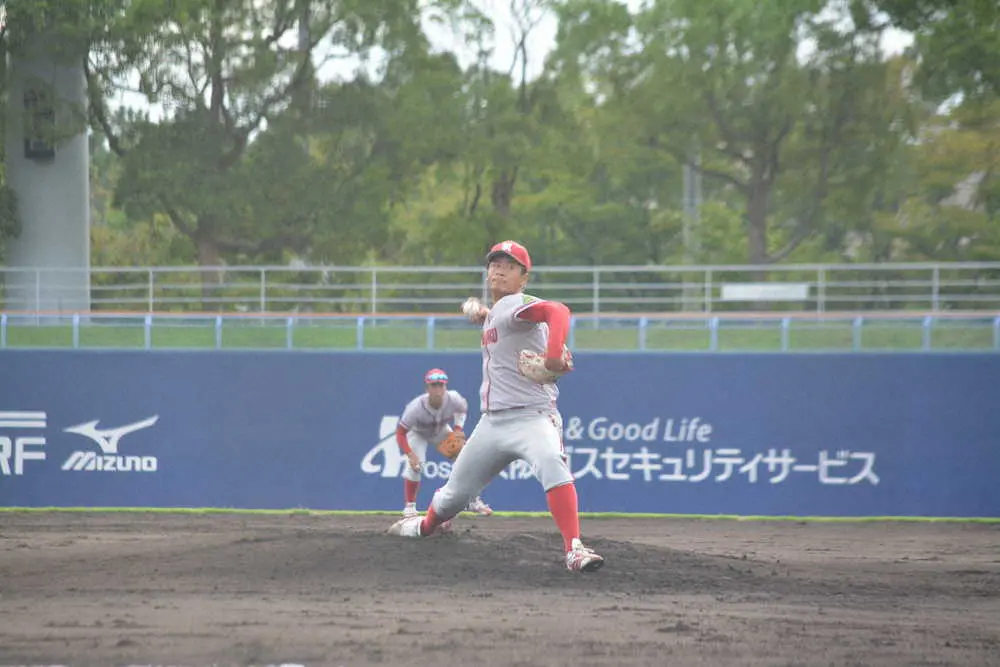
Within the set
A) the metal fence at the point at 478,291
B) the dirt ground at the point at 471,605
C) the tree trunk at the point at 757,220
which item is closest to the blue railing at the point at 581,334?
the metal fence at the point at 478,291

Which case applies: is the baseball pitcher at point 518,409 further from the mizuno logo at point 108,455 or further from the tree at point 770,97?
the tree at point 770,97

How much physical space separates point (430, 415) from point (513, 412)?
5.13 meters

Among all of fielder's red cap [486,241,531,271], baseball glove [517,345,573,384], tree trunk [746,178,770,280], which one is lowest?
baseball glove [517,345,573,384]

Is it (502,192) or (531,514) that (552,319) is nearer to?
(531,514)

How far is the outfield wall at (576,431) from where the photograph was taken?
1589cm

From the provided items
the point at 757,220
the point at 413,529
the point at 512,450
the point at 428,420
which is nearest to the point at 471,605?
the point at 512,450

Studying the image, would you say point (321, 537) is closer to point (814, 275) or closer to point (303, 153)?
point (303, 153)

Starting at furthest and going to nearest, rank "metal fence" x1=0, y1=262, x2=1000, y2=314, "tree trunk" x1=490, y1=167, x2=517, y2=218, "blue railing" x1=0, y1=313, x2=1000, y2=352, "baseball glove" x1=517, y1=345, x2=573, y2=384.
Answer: "tree trunk" x1=490, y1=167, x2=517, y2=218 → "metal fence" x1=0, y1=262, x2=1000, y2=314 → "blue railing" x1=0, y1=313, x2=1000, y2=352 → "baseball glove" x1=517, y1=345, x2=573, y2=384

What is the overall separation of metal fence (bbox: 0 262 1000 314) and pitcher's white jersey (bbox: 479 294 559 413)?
45.5 feet

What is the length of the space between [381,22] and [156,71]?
5023 millimetres

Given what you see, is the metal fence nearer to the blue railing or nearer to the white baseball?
the blue railing

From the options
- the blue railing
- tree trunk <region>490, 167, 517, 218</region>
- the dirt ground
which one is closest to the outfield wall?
the blue railing

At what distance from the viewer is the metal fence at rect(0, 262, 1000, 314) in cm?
2342

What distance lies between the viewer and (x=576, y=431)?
1630 centimetres
